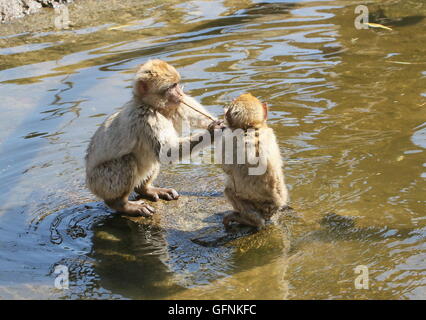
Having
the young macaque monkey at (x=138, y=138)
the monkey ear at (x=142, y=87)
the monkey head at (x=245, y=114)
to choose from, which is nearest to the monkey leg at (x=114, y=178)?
the young macaque monkey at (x=138, y=138)

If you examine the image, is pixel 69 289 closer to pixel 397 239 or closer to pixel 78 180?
pixel 78 180

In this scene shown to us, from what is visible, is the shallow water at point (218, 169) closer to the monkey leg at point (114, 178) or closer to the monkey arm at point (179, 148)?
the monkey leg at point (114, 178)

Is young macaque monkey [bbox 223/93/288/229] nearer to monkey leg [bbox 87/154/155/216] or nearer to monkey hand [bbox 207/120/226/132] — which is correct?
monkey hand [bbox 207/120/226/132]

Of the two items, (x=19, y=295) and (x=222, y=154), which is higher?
(x=222, y=154)

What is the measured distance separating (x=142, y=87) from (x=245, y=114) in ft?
3.46

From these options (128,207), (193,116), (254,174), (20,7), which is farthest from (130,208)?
(20,7)

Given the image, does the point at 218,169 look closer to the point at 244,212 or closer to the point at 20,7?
the point at 244,212

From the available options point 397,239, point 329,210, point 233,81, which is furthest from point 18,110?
point 397,239

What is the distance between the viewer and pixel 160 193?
19.1ft

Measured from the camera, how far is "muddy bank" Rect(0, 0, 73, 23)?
1129cm

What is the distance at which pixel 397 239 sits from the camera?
4695 millimetres

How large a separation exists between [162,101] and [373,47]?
180 inches

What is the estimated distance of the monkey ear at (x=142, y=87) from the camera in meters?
5.23

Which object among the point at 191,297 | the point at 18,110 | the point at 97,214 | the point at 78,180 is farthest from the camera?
the point at 18,110
